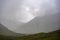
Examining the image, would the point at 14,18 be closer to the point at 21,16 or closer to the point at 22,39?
the point at 21,16

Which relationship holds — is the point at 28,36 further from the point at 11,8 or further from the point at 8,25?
the point at 11,8

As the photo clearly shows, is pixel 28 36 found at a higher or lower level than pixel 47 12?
lower

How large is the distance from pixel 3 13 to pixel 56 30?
0.54m

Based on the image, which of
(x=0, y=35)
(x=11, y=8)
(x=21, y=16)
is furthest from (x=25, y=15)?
(x=0, y=35)

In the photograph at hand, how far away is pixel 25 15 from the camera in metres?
1.08

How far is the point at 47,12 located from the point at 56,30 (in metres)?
0.19

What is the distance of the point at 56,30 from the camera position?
105 cm

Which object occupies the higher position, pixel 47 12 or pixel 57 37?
pixel 47 12

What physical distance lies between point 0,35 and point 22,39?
0.71 ft

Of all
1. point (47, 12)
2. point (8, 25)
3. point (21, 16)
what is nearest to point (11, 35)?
point (8, 25)

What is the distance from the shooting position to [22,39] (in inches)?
41.1

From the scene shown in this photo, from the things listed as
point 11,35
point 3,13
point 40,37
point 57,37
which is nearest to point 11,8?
point 3,13

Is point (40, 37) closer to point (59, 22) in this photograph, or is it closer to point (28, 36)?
point (28, 36)

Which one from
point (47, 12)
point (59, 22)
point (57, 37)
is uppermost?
point (47, 12)
